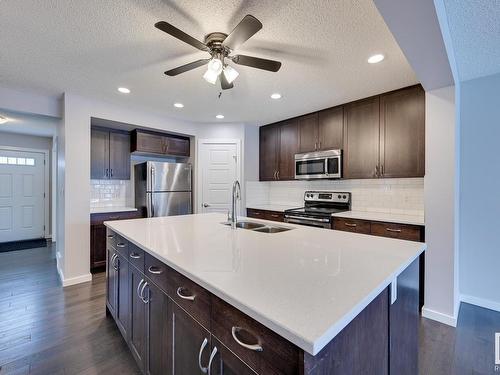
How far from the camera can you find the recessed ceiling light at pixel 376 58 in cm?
210

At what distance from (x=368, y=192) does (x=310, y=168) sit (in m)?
0.88

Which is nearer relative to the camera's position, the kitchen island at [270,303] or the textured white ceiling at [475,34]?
the kitchen island at [270,303]

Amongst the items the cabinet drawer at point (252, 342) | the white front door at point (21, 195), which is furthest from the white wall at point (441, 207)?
the white front door at point (21, 195)

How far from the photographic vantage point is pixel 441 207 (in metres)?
2.25

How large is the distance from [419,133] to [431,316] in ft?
6.13

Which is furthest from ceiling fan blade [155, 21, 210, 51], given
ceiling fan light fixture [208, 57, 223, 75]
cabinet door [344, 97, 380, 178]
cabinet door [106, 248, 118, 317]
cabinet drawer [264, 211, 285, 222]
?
cabinet drawer [264, 211, 285, 222]

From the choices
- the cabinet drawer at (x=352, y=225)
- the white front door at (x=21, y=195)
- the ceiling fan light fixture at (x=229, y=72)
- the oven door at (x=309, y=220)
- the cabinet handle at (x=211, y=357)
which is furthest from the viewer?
the white front door at (x=21, y=195)

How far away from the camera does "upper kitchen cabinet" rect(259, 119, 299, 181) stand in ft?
13.3

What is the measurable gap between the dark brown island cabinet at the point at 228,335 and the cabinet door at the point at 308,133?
2.57 m

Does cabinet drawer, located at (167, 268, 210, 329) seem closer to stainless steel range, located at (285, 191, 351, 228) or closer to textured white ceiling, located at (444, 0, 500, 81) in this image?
textured white ceiling, located at (444, 0, 500, 81)

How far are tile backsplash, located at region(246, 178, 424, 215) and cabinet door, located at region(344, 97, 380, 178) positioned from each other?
36 centimetres

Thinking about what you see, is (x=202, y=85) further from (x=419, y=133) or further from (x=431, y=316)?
(x=431, y=316)

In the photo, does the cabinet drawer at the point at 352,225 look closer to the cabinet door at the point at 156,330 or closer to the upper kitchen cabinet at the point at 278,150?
the upper kitchen cabinet at the point at 278,150

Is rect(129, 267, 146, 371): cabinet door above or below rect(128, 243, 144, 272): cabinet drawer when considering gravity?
below
